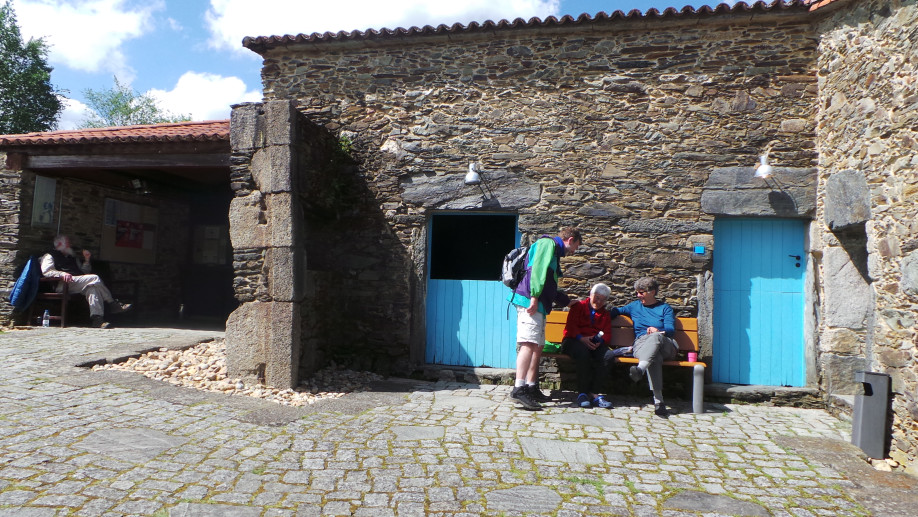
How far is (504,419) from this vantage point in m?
4.64

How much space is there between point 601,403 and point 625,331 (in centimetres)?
80

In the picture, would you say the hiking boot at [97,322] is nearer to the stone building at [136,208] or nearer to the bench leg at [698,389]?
the stone building at [136,208]

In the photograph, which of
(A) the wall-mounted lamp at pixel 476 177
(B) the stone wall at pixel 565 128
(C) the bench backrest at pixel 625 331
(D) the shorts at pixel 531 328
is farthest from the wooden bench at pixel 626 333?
(A) the wall-mounted lamp at pixel 476 177

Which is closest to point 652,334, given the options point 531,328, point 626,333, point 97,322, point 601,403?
point 626,333

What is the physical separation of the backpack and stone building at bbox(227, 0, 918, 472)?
867 mm

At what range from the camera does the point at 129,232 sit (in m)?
9.79

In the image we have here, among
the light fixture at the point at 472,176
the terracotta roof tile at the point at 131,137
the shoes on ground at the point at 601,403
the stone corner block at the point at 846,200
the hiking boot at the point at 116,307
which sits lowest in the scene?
the shoes on ground at the point at 601,403

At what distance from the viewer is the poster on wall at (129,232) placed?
9.40 metres

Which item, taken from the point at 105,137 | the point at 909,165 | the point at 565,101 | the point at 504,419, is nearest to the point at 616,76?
the point at 565,101

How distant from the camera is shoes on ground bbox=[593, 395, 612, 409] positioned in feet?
17.0

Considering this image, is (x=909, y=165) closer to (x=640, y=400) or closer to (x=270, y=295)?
(x=640, y=400)

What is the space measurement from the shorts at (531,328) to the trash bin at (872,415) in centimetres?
242

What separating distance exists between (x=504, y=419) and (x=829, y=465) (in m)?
2.31

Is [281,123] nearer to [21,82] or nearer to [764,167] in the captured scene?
[764,167]
